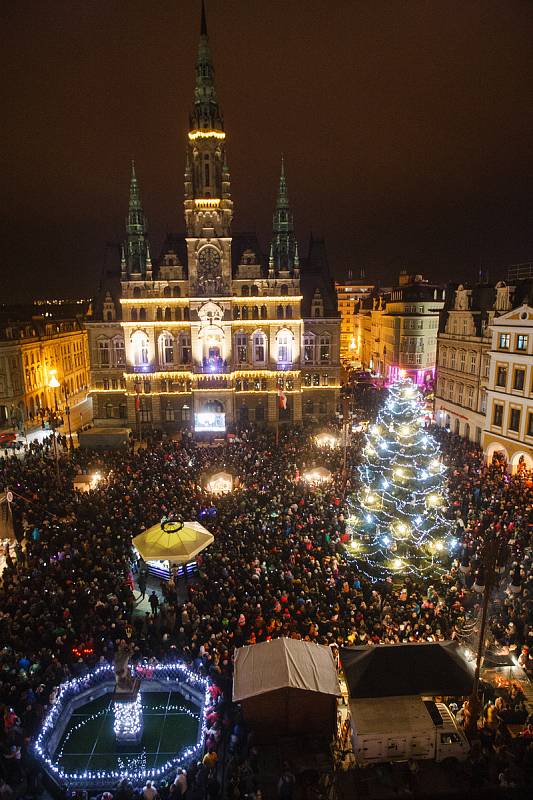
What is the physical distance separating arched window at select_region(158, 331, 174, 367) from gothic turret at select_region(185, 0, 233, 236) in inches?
417

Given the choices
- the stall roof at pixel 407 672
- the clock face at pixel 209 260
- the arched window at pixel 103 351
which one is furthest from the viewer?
the arched window at pixel 103 351

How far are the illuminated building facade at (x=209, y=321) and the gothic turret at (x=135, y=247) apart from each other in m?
0.10

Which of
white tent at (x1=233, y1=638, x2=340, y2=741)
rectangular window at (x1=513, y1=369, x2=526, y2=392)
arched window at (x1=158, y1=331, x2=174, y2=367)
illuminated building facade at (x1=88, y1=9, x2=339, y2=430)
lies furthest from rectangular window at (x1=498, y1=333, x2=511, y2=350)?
arched window at (x1=158, y1=331, x2=174, y2=367)

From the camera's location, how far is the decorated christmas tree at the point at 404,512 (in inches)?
889

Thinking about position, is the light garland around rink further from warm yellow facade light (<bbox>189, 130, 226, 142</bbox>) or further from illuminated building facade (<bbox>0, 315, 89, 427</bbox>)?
warm yellow facade light (<bbox>189, 130, 226, 142</bbox>)

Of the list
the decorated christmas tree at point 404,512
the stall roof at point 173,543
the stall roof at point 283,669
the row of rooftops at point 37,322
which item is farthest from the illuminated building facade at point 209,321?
the stall roof at point 283,669

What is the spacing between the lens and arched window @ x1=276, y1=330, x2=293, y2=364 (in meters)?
53.2

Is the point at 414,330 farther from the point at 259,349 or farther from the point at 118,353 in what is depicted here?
the point at 118,353

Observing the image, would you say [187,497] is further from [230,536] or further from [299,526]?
[299,526]

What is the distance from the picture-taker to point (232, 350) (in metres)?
52.8

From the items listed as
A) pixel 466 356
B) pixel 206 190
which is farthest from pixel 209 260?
pixel 466 356

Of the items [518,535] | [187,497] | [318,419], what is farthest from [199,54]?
[518,535]

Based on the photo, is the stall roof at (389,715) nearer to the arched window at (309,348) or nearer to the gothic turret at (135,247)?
the arched window at (309,348)

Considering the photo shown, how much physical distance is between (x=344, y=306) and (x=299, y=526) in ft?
362
